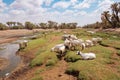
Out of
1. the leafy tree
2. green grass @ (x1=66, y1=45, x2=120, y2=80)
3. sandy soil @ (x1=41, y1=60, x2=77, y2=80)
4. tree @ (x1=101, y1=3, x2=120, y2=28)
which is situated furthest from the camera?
the leafy tree

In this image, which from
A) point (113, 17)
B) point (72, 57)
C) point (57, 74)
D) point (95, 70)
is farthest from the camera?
point (113, 17)

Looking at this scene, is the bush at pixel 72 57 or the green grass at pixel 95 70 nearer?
the green grass at pixel 95 70

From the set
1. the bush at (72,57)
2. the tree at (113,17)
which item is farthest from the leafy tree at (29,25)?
the bush at (72,57)

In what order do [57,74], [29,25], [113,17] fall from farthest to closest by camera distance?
1. [29,25]
2. [113,17]
3. [57,74]

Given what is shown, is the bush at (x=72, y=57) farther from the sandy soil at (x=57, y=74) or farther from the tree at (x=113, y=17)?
the tree at (x=113, y=17)

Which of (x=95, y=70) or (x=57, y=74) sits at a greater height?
(x=95, y=70)

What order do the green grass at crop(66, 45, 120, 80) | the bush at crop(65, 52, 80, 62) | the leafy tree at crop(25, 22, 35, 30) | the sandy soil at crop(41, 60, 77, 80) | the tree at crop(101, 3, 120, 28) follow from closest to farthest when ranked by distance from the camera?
the green grass at crop(66, 45, 120, 80), the sandy soil at crop(41, 60, 77, 80), the bush at crop(65, 52, 80, 62), the tree at crop(101, 3, 120, 28), the leafy tree at crop(25, 22, 35, 30)

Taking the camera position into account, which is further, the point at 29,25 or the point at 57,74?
the point at 29,25

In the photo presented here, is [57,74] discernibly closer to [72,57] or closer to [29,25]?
[72,57]

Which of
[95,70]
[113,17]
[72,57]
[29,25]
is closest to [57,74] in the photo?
[95,70]

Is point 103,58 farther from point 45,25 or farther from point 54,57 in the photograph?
point 45,25

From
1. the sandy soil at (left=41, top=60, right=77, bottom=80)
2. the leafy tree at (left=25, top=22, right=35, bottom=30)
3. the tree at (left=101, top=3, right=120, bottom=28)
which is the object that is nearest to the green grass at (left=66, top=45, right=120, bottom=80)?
the sandy soil at (left=41, top=60, right=77, bottom=80)

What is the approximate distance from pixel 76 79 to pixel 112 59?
5.93 meters

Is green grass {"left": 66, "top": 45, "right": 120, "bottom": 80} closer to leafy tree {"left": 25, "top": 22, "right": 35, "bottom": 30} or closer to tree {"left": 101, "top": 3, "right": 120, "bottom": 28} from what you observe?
tree {"left": 101, "top": 3, "right": 120, "bottom": 28}
